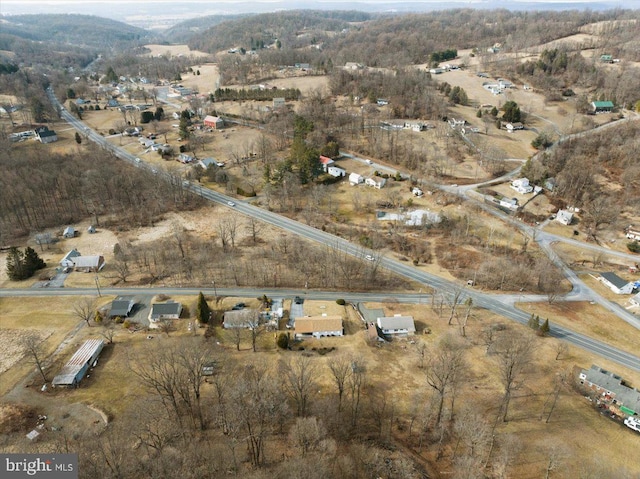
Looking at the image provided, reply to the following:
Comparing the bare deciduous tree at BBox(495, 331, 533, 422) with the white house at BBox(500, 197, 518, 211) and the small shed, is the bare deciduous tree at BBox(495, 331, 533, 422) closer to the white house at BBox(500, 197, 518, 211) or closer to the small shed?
the white house at BBox(500, 197, 518, 211)

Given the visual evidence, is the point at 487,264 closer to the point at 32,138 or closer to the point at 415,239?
the point at 415,239

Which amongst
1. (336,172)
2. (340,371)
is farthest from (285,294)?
(336,172)

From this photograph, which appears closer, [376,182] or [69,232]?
[69,232]

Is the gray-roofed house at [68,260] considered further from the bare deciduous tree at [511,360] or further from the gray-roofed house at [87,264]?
the bare deciduous tree at [511,360]

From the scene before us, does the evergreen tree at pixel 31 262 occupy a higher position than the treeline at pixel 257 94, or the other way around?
the treeline at pixel 257 94

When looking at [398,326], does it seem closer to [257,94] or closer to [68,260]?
[68,260]

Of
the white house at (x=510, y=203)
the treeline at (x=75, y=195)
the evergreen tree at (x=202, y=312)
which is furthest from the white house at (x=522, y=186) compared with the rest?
the evergreen tree at (x=202, y=312)
